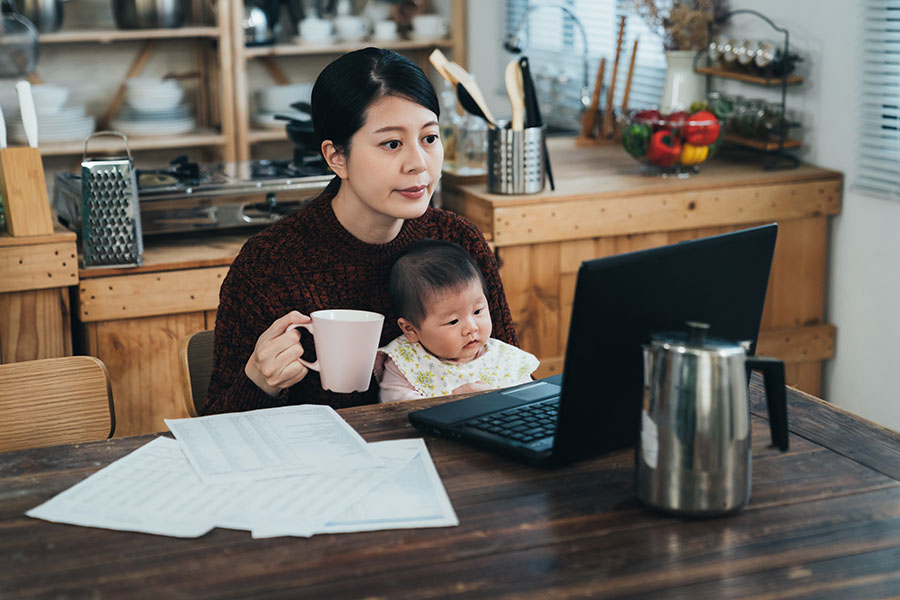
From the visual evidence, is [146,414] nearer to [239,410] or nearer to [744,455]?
[239,410]

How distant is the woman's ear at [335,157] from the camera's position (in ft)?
6.04

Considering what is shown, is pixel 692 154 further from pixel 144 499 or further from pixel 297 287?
pixel 144 499

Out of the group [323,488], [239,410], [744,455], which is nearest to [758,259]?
[744,455]

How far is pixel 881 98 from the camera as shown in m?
2.85

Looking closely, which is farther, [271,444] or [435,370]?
[435,370]

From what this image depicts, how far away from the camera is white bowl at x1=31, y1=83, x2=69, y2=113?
404 cm

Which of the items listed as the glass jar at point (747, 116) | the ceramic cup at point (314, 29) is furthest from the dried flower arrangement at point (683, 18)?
the ceramic cup at point (314, 29)

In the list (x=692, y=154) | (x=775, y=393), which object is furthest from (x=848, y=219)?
(x=775, y=393)

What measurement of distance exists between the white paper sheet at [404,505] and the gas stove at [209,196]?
5.31 ft

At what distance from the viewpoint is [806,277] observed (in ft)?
10.2

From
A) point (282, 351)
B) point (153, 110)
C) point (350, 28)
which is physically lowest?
point (282, 351)

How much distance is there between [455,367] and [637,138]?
142 cm

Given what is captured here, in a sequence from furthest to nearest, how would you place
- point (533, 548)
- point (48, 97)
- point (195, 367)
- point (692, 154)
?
point (48, 97)
point (692, 154)
point (195, 367)
point (533, 548)

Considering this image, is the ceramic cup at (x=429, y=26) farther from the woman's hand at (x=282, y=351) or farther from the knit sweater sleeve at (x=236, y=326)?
the woman's hand at (x=282, y=351)
